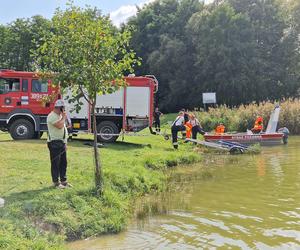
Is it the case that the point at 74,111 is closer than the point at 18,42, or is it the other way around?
the point at 74,111

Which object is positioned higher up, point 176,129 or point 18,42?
point 18,42

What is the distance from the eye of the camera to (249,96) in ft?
172

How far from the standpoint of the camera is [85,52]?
9922 millimetres

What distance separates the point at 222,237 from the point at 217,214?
171cm

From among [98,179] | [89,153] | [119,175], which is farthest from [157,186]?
[89,153]

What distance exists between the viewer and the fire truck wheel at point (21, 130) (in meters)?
19.9

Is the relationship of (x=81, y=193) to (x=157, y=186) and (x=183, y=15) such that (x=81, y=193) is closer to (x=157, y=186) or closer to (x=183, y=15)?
(x=157, y=186)

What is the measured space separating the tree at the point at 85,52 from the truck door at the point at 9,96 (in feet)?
32.9

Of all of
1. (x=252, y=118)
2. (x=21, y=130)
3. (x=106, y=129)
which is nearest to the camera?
(x=21, y=130)

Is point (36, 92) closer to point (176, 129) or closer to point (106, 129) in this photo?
point (106, 129)

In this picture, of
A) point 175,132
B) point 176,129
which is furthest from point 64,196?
point 176,129

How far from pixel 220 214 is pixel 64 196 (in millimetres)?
3248

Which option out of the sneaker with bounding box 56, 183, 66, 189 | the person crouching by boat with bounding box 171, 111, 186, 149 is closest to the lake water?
the sneaker with bounding box 56, 183, 66, 189

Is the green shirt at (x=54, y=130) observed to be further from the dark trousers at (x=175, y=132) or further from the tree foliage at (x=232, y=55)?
the tree foliage at (x=232, y=55)
